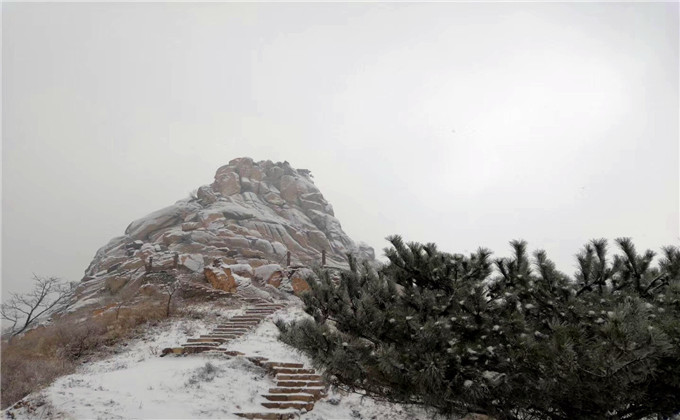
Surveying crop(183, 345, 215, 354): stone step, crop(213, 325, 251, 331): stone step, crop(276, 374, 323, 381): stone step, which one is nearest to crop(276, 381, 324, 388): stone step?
crop(276, 374, 323, 381): stone step

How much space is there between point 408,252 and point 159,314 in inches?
459

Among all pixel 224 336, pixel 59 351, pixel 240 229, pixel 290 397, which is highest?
pixel 240 229

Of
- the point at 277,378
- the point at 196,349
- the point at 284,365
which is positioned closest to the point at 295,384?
the point at 277,378

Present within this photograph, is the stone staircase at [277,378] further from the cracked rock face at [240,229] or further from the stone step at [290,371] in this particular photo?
the cracked rock face at [240,229]

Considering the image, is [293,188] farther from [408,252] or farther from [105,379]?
[408,252]

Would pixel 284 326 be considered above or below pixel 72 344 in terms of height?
above

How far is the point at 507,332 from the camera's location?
297cm

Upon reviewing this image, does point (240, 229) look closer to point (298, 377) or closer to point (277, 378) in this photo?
point (277, 378)

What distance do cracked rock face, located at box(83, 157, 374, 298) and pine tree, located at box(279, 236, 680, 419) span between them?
2162cm

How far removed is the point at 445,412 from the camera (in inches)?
131

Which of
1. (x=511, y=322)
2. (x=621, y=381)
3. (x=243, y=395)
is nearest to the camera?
(x=621, y=381)

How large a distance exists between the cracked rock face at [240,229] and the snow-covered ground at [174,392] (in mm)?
15706

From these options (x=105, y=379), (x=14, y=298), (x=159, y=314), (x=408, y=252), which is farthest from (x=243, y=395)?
(x=14, y=298)

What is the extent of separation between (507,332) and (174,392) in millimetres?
5935
